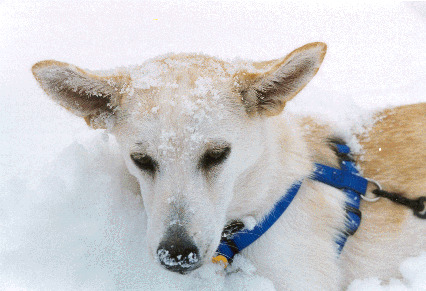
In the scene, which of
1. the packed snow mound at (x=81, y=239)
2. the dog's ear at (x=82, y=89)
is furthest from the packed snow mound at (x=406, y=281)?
the dog's ear at (x=82, y=89)

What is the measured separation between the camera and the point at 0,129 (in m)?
2.38

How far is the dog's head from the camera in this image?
1.59 meters

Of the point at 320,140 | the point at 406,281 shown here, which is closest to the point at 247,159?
the point at 320,140

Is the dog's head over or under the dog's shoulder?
over

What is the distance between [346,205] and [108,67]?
2353 mm

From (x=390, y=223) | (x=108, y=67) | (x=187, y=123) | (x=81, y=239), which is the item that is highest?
(x=187, y=123)

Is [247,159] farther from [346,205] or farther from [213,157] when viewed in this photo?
[346,205]

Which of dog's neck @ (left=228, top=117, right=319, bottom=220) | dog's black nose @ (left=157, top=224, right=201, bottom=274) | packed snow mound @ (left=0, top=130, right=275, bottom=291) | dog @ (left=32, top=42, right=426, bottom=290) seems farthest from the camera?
dog's neck @ (left=228, top=117, right=319, bottom=220)

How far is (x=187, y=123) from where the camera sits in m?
1.62

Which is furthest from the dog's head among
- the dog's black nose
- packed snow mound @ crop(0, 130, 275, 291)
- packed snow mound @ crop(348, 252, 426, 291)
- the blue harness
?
packed snow mound @ crop(348, 252, 426, 291)

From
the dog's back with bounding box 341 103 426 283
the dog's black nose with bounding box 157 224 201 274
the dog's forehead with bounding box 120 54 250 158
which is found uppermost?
the dog's forehead with bounding box 120 54 250 158

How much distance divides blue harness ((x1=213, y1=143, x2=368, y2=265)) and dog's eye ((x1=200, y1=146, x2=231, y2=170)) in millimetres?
536

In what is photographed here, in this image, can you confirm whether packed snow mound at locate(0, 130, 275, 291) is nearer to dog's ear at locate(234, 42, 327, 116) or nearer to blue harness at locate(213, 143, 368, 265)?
blue harness at locate(213, 143, 368, 265)

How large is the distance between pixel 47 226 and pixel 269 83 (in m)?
1.51
